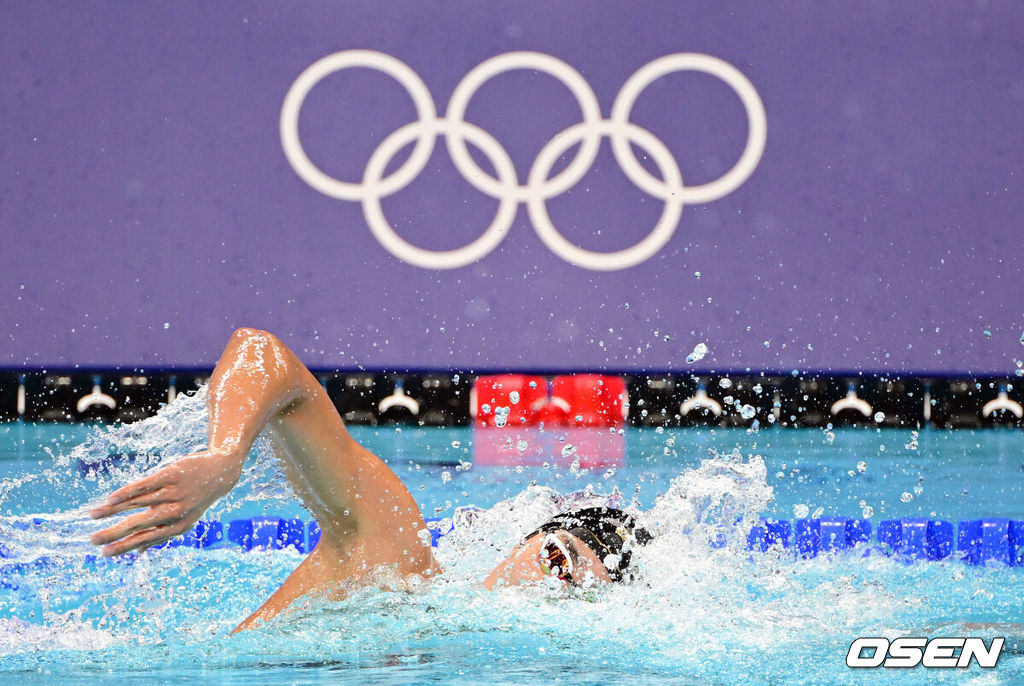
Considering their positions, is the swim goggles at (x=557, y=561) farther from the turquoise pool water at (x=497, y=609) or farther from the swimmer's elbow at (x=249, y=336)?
the swimmer's elbow at (x=249, y=336)

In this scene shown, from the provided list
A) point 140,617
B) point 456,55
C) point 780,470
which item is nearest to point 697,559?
point 140,617

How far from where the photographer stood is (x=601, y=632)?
2504 millimetres

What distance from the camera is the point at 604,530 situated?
2.63m

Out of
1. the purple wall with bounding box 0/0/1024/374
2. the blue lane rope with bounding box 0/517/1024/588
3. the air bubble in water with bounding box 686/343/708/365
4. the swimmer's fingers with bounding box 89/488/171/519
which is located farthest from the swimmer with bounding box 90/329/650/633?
the purple wall with bounding box 0/0/1024/374

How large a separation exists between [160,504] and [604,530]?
1280 millimetres

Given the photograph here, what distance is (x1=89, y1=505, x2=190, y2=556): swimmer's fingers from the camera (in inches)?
59.0

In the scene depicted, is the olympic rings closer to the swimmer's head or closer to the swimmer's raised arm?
the swimmer's head

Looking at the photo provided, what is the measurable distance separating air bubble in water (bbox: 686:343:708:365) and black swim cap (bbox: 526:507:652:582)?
3.98 metres

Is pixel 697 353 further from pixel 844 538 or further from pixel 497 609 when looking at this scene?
pixel 497 609

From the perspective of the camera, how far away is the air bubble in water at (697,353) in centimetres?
667

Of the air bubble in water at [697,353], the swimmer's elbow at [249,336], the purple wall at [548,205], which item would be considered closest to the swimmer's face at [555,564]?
the swimmer's elbow at [249,336]

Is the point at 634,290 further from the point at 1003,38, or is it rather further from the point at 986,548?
Answer: the point at 986,548

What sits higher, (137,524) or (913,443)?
(137,524)

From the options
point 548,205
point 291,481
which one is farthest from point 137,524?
point 548,205
